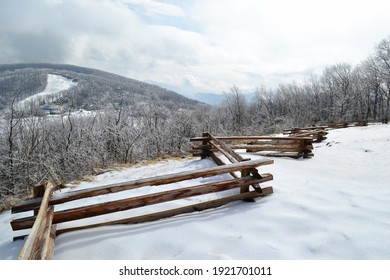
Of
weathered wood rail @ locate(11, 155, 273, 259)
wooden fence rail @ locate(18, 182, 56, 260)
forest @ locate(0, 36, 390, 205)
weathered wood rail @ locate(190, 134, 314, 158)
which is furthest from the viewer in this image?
forest @ locate(0, 36, 390, 205)

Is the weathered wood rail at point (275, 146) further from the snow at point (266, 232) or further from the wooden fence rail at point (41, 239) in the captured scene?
A: the wooden fence rail at point (41, 239)

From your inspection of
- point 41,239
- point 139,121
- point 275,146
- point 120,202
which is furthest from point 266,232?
point 139,121

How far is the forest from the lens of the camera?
1630 centimetres

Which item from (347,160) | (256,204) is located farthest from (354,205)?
(347,160)

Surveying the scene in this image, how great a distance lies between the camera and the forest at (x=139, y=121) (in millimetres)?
16297

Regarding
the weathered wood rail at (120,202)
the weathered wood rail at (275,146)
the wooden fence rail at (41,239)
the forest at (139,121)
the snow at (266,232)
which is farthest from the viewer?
the forest at (139,121)

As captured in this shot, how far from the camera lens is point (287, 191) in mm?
4660

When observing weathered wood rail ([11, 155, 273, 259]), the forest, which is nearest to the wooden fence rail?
weathered wood rail ([11, 155, 273, 259])

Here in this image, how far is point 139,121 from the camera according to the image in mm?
27641

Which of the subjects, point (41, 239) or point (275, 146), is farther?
point (275, 146)

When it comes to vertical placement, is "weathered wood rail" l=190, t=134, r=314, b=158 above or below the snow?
above

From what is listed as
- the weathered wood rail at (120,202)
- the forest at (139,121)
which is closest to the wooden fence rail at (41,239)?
the weathered wood rail at (120,202)

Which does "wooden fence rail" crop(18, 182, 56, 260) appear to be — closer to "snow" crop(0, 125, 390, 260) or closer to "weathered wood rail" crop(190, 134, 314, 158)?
"snow" crop(0, 125, 390, 260)

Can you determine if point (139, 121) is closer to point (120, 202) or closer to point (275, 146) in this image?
point (275, 146)
